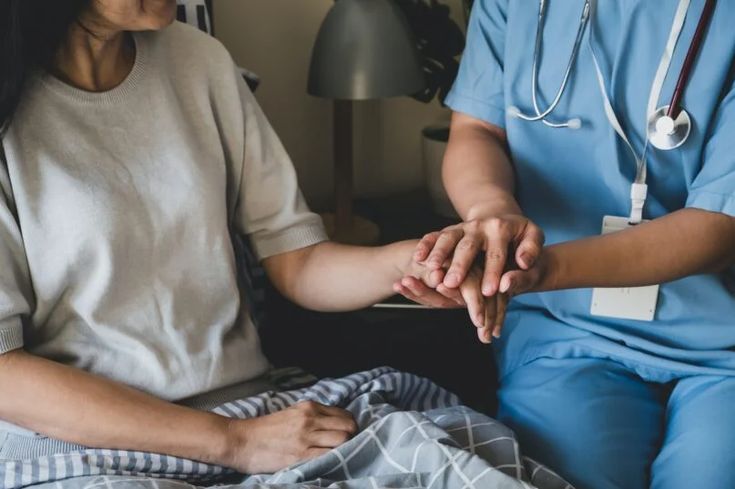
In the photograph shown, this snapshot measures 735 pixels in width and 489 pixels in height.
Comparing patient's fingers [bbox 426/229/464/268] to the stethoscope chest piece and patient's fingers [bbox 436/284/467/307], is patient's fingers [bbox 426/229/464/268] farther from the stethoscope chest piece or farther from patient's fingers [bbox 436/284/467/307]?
the stethoscope chest piece

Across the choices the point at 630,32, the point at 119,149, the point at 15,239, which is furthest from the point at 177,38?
the point at 630,32

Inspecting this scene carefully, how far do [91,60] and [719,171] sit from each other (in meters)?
0.75

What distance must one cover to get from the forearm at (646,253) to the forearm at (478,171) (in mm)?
109

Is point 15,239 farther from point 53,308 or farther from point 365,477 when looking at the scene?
point 365,477

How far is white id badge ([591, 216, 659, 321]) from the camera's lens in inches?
46.8

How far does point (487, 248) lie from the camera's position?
1.04m

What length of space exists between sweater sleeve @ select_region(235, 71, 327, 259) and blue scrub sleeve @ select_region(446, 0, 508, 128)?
273 mm

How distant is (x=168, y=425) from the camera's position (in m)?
1.05

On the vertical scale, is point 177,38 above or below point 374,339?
above

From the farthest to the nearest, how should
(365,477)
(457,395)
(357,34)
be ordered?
(357,34)
(457,395)
(365,477)

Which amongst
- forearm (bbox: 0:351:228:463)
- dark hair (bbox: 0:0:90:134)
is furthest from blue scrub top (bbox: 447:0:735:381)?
dark hair (bbox: 0:0:90:134)

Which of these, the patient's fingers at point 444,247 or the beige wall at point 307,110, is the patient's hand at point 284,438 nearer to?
the patient's fingers at point 444,247

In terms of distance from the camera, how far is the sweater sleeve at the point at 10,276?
100 centimetres

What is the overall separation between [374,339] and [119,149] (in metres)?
0.52
